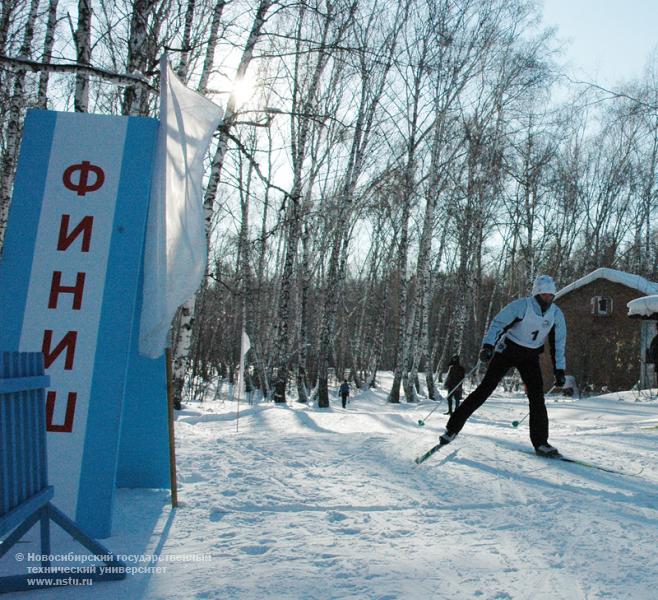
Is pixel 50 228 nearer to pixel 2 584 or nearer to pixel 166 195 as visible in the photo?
pixel 166 195

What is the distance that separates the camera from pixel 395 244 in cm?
2753

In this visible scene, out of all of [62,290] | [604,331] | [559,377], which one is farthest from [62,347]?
[604,331]

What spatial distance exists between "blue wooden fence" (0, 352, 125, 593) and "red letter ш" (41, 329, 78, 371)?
60cm

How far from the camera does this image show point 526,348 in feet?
16.8

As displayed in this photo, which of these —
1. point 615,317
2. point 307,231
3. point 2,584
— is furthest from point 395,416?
point 615,317

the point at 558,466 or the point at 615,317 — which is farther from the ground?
the point at 615,317

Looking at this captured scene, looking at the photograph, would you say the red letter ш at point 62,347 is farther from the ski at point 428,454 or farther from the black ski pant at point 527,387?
the black ski pant at point 527,387

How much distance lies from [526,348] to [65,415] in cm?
388

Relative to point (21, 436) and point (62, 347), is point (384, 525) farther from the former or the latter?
point (62, 347)

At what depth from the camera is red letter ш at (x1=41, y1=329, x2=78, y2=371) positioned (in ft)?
9.67

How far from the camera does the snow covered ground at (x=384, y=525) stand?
2270mm

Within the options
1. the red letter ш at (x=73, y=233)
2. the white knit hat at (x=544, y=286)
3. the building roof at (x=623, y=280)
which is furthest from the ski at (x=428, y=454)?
the building roof at (x=623, y=280)

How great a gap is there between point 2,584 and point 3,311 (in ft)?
4.55

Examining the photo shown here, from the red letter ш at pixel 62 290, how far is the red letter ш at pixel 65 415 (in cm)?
48
